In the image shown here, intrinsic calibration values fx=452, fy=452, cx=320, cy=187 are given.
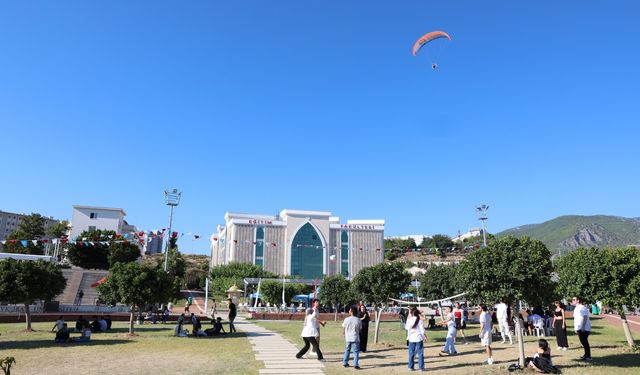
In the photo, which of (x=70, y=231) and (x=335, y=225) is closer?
(x=70, y=231)

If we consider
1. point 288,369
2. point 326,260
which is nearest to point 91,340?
point 288,369

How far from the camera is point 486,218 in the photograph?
37.2 metres

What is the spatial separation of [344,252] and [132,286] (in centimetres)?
7809

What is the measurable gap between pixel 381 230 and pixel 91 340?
83451mm

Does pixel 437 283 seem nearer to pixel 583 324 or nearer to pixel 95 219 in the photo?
pixel 583 324

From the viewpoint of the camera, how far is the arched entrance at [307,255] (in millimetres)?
90750

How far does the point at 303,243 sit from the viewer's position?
93.2 meters

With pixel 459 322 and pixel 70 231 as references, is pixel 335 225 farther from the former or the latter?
pixel 459 322

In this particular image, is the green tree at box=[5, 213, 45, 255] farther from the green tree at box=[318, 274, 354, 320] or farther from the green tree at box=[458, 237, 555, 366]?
the green tree at box=[458, 237, 555, 366]

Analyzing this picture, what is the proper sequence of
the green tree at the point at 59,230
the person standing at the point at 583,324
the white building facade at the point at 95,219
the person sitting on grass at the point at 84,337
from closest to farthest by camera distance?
the person standing at the point at 583,324
the person sitting on grass at the point at 84,337
the green tree at the point at 59,230
the white building facade at the point at 95,219

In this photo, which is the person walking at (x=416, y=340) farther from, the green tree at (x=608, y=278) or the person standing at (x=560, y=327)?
the person standing at (x=560, y=327)

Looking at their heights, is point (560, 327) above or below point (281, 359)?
above

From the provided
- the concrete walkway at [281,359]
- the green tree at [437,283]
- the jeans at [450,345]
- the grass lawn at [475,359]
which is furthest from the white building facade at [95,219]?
the jeans at [450,345]

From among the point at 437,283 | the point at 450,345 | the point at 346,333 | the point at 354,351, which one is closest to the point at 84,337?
the point at 346,333
